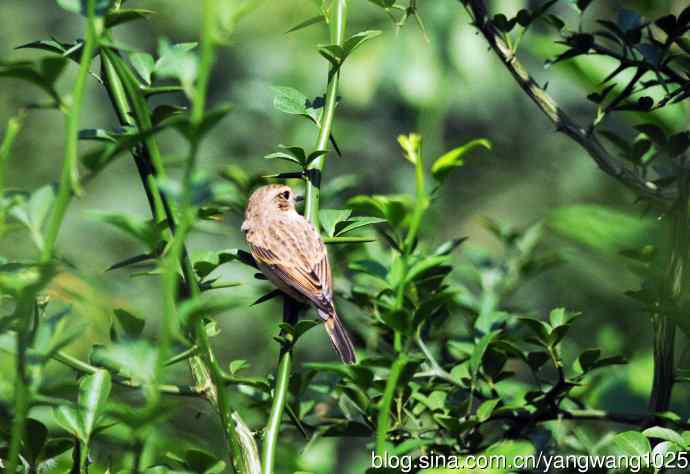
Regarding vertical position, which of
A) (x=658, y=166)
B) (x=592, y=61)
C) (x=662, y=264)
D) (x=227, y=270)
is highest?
(x=592, y=61)

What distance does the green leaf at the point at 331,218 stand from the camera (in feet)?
4.59

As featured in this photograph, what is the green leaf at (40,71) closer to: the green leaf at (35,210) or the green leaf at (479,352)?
the green leaf at (35,210)

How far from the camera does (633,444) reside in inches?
49.1

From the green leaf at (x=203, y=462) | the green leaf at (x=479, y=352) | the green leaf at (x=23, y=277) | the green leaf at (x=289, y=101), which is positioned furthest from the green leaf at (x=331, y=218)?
the green leaf at (x=23, y=277)

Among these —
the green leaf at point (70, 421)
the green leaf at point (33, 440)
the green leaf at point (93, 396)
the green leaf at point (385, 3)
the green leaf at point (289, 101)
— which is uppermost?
the green leaf at point (385, 3)

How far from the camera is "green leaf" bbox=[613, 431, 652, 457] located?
1.24 m

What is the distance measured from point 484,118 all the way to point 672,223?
10.8ft

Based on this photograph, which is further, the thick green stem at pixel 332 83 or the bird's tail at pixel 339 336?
the bird's tail at pixel 339 336

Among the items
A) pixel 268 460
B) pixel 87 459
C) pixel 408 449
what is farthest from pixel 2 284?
pixel 408 449

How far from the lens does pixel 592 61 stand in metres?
1.93

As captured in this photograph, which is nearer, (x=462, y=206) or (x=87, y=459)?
(x=87, y=459)

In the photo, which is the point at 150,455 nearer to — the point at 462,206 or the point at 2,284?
the point at 2,284

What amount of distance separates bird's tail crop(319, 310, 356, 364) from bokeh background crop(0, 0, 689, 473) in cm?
102

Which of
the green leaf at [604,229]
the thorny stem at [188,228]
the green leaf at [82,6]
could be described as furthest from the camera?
the green leaf at [604,229]
